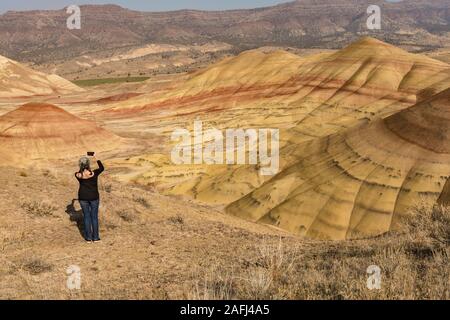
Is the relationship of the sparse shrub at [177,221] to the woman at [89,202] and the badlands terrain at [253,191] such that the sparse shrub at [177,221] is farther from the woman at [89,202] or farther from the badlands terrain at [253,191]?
the woman at [89,202]

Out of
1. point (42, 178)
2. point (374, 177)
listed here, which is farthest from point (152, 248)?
point (374, 177)

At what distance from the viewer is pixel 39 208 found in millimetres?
11406

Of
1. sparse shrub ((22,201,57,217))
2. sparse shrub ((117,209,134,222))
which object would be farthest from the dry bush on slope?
sparse shrub ((22,201,57,217))

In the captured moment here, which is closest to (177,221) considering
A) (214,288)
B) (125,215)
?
(125,215)

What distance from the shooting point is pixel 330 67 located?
62.0m

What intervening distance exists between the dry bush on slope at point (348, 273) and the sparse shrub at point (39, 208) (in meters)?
5.59

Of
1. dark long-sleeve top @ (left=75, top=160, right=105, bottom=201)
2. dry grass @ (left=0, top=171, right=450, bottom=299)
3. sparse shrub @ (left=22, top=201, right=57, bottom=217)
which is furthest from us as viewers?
sparse shrub @ (left=22, top=201, right=57, bottom=217)

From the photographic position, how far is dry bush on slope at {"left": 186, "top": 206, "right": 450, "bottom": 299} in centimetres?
618

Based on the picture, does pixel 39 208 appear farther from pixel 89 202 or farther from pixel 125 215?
pixel 125 215

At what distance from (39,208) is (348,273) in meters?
7.94

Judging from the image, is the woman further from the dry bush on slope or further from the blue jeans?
the dry bush on slope

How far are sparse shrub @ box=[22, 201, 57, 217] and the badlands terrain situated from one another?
2.2 inches

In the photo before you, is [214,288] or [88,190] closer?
[214,288]
